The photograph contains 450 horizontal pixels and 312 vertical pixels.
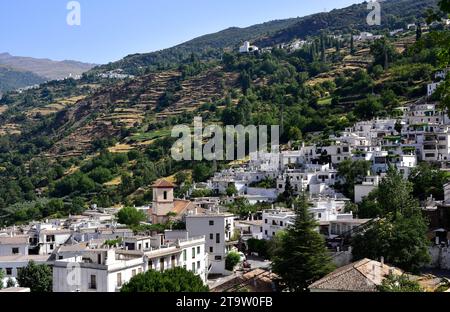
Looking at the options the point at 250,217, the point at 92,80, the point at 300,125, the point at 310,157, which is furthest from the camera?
the point at 92,80

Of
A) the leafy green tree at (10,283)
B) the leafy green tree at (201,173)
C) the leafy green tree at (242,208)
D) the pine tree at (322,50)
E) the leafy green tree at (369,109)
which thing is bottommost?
the leafy green tree at (10,283)

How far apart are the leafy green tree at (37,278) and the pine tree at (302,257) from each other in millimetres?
8541

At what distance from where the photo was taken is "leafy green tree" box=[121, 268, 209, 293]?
1745cm

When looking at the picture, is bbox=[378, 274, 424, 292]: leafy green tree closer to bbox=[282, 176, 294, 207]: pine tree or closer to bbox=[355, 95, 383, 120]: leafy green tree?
bbox=[282, 176, 294, 207]: pine tree

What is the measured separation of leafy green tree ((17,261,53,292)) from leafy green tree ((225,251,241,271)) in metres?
7.56

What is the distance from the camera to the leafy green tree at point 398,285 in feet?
49.0

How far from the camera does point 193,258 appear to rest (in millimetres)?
26078

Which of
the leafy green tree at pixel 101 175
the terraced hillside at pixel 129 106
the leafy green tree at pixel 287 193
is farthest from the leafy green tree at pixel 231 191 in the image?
the terraced hillside at pixel 129 106

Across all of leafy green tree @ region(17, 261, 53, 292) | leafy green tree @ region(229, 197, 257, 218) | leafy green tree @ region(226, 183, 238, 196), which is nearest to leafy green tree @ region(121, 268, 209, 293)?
leafy green tree @ region(17, 261, 53, 292)

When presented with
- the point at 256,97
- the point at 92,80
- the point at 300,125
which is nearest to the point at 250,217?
the point at 300,125

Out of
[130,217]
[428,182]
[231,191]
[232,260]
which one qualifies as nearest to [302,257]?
[232,260]

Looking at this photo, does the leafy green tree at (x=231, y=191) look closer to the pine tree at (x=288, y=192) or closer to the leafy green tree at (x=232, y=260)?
the pine tree at (x=288, y=192)
